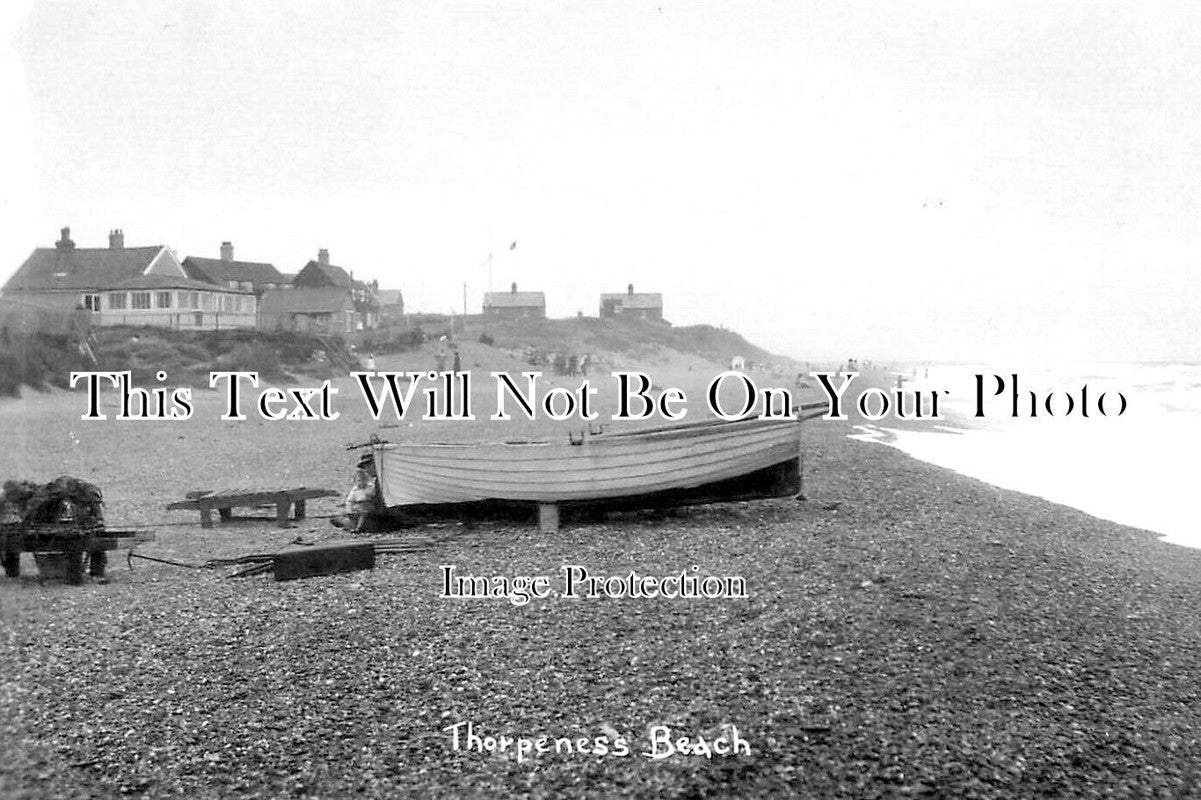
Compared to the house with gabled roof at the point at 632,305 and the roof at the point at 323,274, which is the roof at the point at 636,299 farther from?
the roof at the point at 323,274

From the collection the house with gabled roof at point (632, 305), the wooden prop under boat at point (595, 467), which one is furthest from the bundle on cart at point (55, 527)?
the house with gabled roof at point (632, 305)

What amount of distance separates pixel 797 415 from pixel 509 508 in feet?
6.37

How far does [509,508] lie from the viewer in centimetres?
581

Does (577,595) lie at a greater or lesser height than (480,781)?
greater

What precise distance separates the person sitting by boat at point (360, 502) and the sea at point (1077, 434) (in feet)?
11.0

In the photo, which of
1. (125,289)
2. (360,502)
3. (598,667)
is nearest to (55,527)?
(125,289)

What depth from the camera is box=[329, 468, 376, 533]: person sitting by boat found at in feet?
19.7

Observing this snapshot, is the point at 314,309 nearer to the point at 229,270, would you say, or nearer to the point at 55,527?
the point at 229,270

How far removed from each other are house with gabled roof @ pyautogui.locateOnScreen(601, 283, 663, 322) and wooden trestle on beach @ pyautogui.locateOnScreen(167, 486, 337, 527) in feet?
9.05

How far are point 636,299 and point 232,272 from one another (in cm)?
207

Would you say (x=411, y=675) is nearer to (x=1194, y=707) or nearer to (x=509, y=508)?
(x=509, y=508)

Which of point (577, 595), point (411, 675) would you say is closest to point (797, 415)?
point (577, 595)

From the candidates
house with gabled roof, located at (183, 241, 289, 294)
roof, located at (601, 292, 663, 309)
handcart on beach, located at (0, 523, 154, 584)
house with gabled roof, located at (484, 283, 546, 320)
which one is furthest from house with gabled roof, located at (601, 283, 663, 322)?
handcart on beach, located at (0, 523, 154, 584)

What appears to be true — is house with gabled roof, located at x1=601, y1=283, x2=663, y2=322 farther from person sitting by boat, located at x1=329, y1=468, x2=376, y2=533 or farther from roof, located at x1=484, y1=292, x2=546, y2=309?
person sitting by boat, located at x1=329, y1=468, x2=376, y2=533
